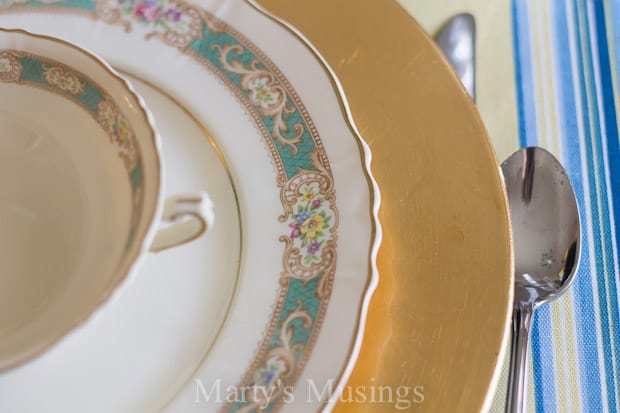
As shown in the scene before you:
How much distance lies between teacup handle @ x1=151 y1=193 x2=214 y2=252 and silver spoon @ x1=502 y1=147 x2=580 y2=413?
1.15 ft

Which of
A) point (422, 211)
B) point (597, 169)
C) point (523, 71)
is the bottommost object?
point (422, 211)

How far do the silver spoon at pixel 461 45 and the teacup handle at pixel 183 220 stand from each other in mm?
433

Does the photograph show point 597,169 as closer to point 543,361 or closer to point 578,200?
point 578,200

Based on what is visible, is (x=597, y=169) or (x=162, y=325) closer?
(x=162, y=325)

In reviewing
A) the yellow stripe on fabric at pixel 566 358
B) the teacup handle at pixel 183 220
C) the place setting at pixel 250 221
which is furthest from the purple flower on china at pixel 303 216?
the yellow stripe on fabric at pixel 566 358

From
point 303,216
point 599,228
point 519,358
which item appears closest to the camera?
point 303,216

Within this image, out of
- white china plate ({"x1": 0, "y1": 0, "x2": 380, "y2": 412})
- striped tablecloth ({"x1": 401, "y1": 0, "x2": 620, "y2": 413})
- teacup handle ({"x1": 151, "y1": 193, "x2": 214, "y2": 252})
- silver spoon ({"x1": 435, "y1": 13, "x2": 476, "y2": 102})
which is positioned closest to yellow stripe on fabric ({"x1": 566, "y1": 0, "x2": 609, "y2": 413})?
striped tablecloth ({"x1": 401, "y1": 0, "x2": 620, "y2": 413})

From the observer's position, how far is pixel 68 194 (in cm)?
47

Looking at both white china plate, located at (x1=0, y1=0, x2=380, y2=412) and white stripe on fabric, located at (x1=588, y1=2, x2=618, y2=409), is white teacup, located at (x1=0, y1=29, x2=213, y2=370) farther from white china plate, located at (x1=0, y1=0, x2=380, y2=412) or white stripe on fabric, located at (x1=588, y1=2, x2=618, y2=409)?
white stripe on fabric, located at (x1=588, y1=2, x2=618, y2=409)

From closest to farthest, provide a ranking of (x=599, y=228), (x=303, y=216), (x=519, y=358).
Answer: (x=303, y=216)
(x=519, y=358)
(x=599, y=228)

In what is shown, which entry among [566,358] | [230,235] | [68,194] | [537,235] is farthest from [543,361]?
[68,194]

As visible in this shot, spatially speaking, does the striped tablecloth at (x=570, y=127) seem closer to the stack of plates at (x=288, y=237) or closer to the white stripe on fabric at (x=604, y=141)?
the white stripe on fabric at (x=604, y=141)

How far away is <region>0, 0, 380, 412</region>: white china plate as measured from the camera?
42 cm

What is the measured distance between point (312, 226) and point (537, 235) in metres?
0.28
